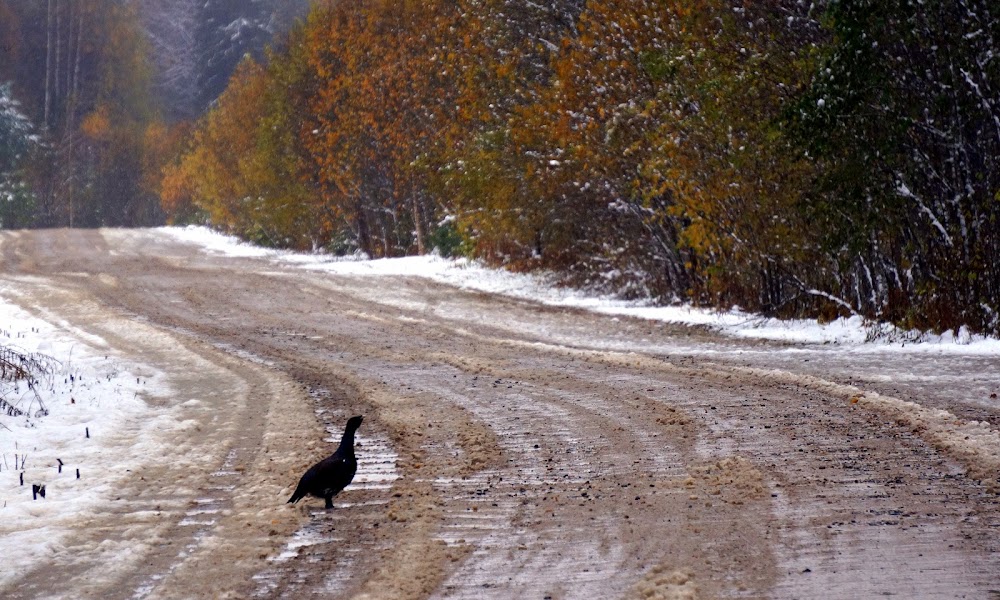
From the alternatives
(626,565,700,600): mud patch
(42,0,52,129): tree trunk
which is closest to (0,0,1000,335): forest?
(626,565,700,600): mud patch

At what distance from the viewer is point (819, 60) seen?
15492 mm

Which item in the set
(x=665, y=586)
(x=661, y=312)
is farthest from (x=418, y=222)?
(x=665, y=586)

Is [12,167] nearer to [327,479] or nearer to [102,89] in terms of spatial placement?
[102,89]

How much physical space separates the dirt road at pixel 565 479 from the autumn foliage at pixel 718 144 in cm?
252

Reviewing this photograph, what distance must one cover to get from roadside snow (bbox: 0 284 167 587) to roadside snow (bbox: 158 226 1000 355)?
9.08 metres

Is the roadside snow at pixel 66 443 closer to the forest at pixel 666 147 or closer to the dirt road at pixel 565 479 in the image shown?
the dirt road at pixel 565 479

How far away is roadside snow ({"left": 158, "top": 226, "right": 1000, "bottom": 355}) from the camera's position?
1535 cm

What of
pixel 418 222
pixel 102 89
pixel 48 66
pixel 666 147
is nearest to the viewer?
pixel 666 147

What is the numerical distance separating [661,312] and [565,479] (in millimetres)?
13664

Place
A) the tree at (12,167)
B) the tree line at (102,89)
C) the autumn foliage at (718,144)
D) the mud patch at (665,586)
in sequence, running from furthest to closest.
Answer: the tree line at (102,89), the tree at (12,167), the autumn foliage at (718,144), the mud patch at (665,586)

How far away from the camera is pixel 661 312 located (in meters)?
21.4

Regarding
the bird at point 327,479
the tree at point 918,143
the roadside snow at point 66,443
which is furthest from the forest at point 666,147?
the bird at point 327,479

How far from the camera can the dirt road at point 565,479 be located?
573 centimetres

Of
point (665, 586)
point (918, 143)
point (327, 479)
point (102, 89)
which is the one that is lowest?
point (665, 586)
